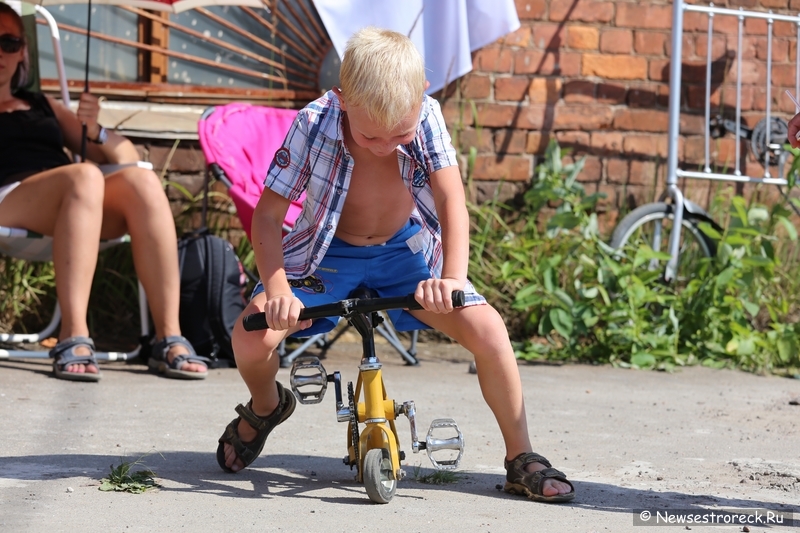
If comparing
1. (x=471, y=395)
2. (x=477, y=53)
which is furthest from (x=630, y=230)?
(x=471, y=395)

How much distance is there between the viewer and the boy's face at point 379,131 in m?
2.16

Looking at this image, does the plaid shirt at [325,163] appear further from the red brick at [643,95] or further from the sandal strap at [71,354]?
the red brick at [643,95]

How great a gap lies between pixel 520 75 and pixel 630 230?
0.99 metres

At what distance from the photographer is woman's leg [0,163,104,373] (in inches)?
147

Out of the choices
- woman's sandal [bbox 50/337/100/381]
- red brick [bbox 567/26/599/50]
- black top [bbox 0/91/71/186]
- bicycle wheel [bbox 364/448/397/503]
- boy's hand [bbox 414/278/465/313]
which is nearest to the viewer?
boy's hand [bbox 414/278/465/313]

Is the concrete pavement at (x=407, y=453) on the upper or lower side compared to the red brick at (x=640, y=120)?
lower

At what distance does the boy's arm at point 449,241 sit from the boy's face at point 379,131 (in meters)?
0.19

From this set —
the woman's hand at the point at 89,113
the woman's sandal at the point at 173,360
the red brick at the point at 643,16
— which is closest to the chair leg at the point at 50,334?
the woman's sandal at the point at 173,360

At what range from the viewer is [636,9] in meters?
5.30

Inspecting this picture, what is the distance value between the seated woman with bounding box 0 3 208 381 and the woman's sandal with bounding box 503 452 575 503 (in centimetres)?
172

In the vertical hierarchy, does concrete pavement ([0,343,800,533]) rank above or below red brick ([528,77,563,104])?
below

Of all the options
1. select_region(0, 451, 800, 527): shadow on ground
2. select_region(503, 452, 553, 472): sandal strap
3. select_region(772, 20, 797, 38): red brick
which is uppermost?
select_region(772, 20, 797, 38): red brick

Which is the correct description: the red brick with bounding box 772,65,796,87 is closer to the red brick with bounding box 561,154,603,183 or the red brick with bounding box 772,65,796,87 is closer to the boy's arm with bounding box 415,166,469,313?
the red brick with bounding box 561,154,603,183

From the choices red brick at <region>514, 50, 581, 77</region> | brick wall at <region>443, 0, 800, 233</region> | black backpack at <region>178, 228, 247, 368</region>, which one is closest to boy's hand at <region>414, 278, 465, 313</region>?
black backpack at <region>178, 228, 247, 368</region>
